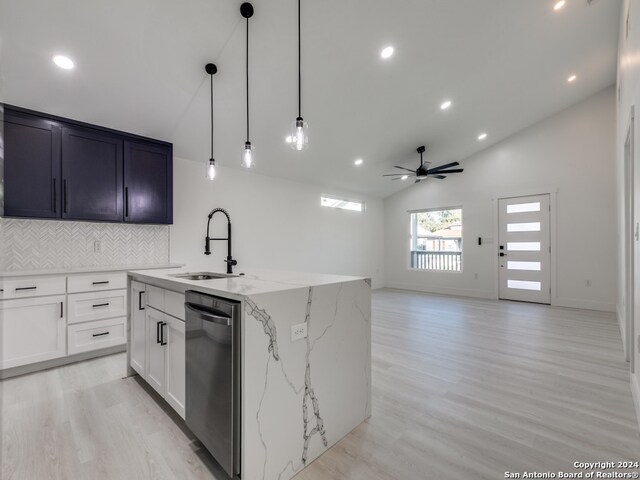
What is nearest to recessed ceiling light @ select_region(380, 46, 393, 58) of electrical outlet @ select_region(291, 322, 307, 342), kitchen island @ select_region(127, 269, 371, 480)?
kitchen island @ select_region(127, 269, 371, 480)

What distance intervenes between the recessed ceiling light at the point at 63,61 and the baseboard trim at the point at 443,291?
23.6ft

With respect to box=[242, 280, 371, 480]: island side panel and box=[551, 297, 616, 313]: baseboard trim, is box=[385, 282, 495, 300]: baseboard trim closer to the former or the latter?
box=[551, 297, 616, 313]: baseboard trim

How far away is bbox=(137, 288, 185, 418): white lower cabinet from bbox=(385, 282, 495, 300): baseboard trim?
6.27 metres

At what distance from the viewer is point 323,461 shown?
1.61m

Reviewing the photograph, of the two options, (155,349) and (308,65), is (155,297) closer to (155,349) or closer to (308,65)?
(155,349)

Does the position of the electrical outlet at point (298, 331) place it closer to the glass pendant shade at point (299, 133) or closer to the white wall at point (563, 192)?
the glass pendant shade at point (299, 133)

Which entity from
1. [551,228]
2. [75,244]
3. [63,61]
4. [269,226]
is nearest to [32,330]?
[75,244]

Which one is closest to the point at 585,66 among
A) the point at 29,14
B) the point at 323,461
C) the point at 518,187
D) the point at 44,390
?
the point at 518,187

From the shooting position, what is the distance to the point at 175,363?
6.10 ft

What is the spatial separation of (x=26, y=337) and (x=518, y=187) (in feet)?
25.3

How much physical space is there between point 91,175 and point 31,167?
46cm

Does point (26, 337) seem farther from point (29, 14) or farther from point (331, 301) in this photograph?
point (331, 301)

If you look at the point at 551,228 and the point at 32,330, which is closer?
the point at 32,330

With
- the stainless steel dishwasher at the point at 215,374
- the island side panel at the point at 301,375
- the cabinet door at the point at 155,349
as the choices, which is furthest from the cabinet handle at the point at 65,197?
the island side panel at the point at 301,375
